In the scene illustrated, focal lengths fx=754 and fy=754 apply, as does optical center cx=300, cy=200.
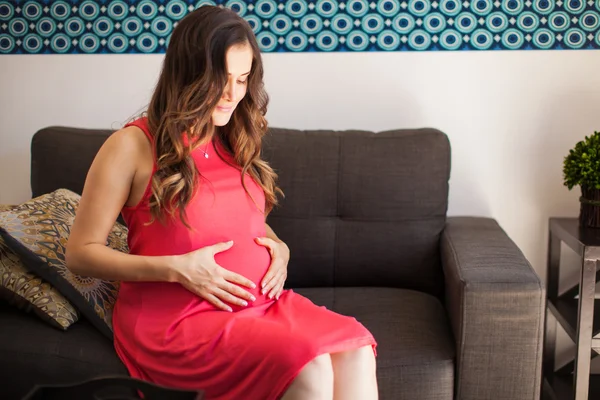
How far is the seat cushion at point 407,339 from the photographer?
73.1 inches

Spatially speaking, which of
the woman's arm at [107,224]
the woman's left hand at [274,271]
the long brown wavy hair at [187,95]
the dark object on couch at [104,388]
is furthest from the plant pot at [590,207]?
the dark object on couch at [104,388]

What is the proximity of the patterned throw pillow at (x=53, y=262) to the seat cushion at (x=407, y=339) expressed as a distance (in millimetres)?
626

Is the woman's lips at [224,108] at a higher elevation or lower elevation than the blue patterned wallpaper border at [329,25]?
lower

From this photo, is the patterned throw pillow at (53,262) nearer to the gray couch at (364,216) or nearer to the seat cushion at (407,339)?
the gray couch at (364,216)

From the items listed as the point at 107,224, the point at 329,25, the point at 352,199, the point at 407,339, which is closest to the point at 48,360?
the point at 107,224

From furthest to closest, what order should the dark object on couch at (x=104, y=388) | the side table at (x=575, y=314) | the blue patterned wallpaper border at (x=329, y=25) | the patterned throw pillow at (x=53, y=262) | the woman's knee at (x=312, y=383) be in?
the blue patterned wallpaper border at (x=329, y=25) → the side table at (x=575, y=314) → the patterned throw pillow at (x=53, y=262) → the woman's knee at (x=312, y=383) → the dark object on couch at (x=104, y=388)

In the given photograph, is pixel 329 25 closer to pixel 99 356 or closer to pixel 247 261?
pixel 247 261

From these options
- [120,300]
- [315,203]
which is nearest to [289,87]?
[315,203]

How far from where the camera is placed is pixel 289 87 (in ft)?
8.70

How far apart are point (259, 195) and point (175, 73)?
0.37 meters

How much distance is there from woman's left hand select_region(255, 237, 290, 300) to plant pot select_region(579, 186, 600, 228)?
1.06 m

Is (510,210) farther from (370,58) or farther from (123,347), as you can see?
(123,347)

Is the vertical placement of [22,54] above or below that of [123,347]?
above

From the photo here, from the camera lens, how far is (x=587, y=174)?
2.30m
